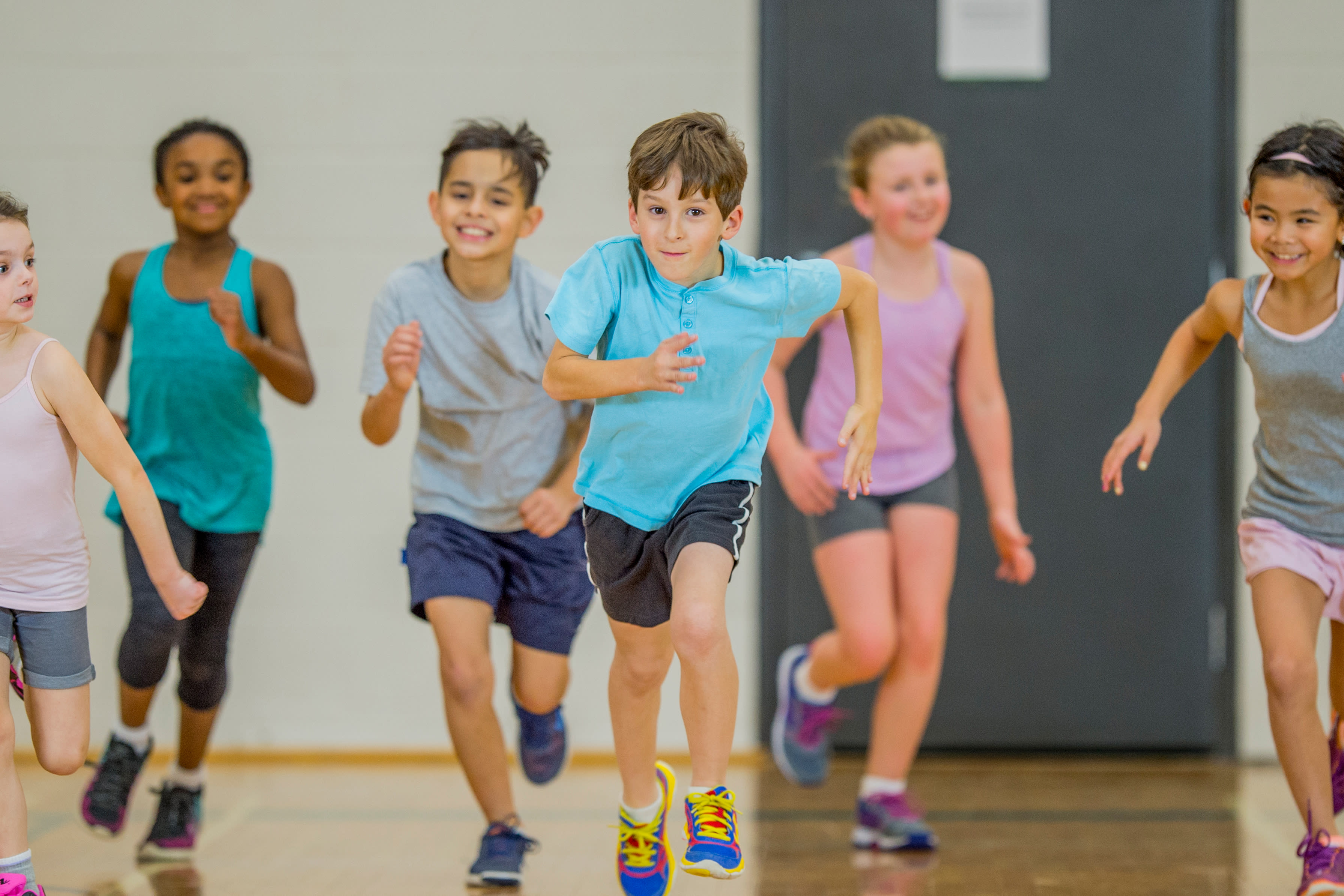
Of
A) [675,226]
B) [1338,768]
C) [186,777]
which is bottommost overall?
[186,777]

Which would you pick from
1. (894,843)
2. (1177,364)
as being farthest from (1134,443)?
(894,843)

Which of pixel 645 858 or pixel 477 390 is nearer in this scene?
pixel 645 858

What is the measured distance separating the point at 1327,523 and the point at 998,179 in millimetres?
1907

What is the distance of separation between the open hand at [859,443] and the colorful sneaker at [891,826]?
1182 mm

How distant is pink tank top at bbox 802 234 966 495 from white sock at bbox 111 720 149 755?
1.76 metres

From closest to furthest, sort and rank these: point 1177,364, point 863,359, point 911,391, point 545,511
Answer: point 863,359 → point 1177,364 → point 545,511 → point 911,391

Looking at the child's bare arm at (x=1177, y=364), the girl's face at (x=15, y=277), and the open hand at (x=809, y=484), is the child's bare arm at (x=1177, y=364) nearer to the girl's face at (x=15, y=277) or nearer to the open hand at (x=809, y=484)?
the open hand at (x=809, y=484)

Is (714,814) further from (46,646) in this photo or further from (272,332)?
(272,332)

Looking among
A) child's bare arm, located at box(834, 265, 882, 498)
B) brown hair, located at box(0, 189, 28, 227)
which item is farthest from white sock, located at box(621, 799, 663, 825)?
brown hair, located at box(0, 189, 28, 227)

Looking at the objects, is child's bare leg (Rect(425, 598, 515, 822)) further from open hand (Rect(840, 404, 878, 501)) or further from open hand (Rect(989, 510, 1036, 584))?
open hand (Rect(989, 510, 1036, 584))

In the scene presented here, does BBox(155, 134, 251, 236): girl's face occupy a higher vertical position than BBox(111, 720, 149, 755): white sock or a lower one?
higher

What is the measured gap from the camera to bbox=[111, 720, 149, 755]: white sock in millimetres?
3240

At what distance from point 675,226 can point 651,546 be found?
1.93 ft

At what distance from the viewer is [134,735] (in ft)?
10.6
